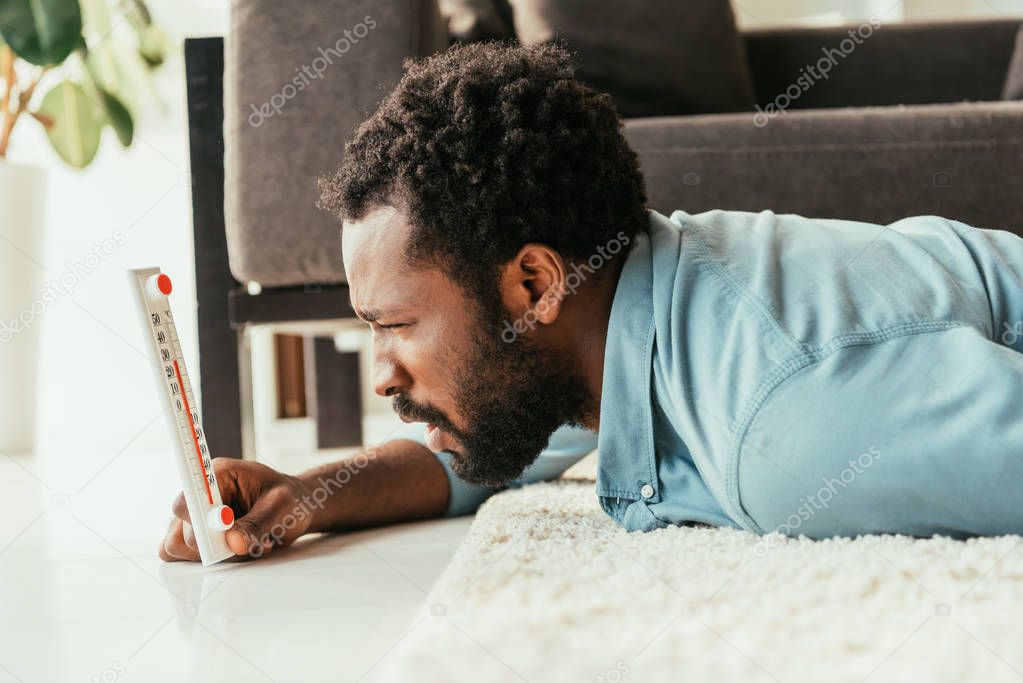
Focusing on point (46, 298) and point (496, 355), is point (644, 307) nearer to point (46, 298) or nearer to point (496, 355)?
point (496, 355)

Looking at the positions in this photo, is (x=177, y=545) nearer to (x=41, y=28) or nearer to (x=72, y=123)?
(x=41, y=28)

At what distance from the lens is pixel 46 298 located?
2.39 m

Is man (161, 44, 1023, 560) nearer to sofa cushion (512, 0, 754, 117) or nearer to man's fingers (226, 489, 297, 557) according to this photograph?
man's fingers (226, 489, 297, 557)

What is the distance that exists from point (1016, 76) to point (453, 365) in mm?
1470

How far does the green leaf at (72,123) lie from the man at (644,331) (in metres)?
1.54

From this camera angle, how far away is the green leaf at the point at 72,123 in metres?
2.17

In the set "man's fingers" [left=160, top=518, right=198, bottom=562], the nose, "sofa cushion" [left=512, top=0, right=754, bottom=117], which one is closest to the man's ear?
the nose

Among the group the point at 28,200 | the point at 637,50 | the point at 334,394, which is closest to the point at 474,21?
the point at 637,50

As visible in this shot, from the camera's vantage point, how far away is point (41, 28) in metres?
1.74

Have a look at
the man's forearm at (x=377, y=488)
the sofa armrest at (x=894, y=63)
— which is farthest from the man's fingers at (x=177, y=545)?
the sofa armrest at (x=894, y=63)

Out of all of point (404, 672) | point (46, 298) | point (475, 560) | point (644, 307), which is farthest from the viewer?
point (46, 298)

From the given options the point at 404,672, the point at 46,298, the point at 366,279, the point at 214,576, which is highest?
the point at 366,279

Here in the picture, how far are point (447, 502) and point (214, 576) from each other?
0.31m

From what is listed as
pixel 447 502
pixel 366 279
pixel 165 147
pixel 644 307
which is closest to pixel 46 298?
pixel 165 147
